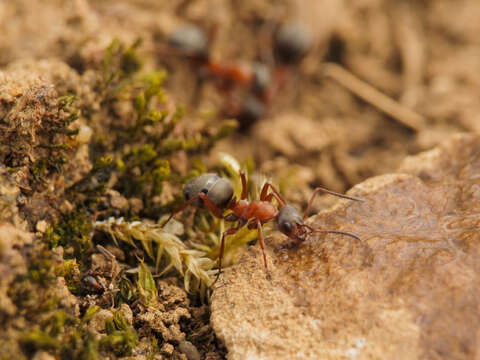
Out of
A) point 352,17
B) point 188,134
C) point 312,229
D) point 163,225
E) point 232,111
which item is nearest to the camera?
point 312,229

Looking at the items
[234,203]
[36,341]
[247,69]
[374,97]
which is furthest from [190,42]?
[36,341]

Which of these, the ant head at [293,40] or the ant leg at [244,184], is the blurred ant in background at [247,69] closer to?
the ant head at [293,40]

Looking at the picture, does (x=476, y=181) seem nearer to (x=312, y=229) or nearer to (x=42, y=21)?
(x=312, y=229)

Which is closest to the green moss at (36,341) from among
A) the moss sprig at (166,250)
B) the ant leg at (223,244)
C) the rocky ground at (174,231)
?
the rocky ground at (174,231)

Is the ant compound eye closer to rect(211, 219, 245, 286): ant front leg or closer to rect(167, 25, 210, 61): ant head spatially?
rect(211, 219, 245, 286): ant front leg

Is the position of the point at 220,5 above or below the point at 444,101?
above

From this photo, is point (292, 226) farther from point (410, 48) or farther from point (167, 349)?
point (410, 48)

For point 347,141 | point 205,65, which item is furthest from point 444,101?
point 205,65
